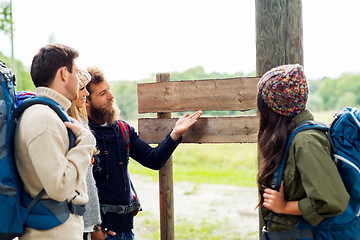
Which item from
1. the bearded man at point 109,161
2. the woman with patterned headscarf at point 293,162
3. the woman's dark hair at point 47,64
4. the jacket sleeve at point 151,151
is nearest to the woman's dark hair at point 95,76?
the bearded man at point 109,161

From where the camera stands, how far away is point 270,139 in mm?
2273

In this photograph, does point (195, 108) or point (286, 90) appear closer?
point (286, 90)

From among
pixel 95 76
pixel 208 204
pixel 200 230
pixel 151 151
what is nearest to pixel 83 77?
pixel 95 76

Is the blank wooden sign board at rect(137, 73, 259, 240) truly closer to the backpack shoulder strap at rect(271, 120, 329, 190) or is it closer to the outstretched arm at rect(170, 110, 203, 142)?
the outstretched arm at rect(170, 110, 203, 142)

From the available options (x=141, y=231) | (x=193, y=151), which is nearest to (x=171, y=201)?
(x=141, y=231)

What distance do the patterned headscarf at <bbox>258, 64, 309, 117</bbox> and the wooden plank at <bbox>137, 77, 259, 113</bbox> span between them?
1.04 meters

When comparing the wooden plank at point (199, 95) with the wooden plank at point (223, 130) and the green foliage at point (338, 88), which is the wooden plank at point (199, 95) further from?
the green foliage at point (338, 88)

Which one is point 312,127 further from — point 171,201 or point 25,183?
point 171,201

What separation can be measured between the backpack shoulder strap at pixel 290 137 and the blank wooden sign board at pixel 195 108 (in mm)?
1145

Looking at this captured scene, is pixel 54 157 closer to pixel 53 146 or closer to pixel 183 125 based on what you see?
pixel 53 146

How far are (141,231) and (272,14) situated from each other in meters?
5.47

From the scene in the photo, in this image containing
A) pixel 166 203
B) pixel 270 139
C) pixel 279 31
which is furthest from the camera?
pixel 166 203

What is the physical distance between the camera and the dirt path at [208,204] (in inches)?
349

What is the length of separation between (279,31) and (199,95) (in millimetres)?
903
